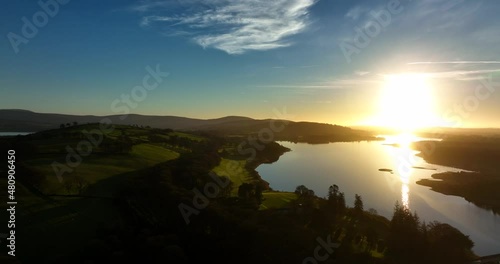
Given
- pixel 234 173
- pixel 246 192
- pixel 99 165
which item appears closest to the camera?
pixel 246 192

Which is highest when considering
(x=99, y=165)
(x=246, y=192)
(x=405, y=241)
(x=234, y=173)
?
(x=99, y=165)

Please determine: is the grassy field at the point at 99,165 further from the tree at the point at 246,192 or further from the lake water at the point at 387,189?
the lake water at the point at 387,189

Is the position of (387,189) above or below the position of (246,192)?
below

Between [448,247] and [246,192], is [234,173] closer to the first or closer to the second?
[246,192]

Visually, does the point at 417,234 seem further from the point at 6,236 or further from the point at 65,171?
the point at 65,171

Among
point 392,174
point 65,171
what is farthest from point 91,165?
point 392,174

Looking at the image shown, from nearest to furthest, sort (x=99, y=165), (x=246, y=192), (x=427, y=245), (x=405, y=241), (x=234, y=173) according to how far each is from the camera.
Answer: (x=427, y=245) → (x=405, y=241) → (x=246, y=192) → (x=99, y=165) → (x=234, y=173)

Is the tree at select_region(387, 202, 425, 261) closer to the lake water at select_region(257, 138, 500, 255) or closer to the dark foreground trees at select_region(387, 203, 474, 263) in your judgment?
the dark foreground trees at select_region(387, 203, 474, 263)

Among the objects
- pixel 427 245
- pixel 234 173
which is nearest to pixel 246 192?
pixel 427 245

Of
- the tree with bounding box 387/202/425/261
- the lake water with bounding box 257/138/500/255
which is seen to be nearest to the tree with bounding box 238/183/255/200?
the tree with bounding box 387/202/425/261
